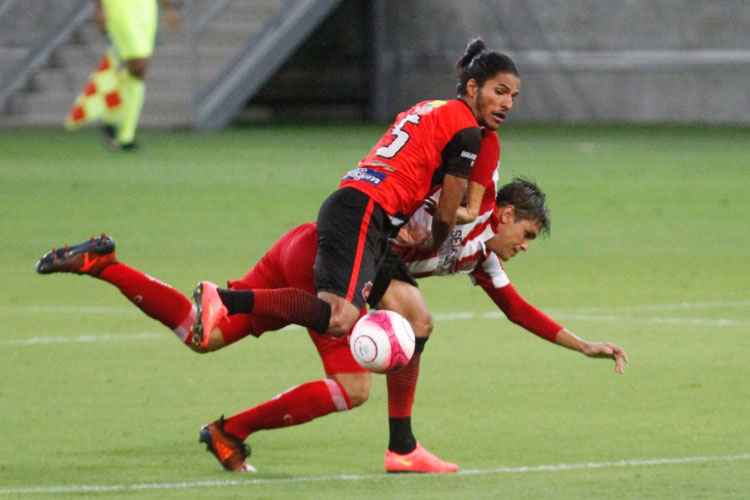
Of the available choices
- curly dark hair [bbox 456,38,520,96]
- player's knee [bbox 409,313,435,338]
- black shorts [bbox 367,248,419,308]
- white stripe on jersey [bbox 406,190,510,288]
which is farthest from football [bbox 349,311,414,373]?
curly dark hair [bbox 456,38,520,96]

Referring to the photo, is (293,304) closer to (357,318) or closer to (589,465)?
(357,318)

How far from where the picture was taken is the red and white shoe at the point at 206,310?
8202mm

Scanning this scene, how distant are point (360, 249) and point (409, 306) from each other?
34 centimetres

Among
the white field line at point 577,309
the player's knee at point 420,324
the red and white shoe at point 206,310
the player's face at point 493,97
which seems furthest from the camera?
the white field line at point 577,309

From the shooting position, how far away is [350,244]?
842 cm

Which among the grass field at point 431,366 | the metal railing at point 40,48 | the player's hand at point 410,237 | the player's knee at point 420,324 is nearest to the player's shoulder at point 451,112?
the player's hand at point 410,237

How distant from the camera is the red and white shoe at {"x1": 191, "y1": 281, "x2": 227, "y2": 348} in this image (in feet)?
26.9

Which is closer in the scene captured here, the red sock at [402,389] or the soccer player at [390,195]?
the soccer player at [390,195]

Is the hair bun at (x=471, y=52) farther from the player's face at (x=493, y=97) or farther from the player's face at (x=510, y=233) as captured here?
the player's face at (x=510, y=233)

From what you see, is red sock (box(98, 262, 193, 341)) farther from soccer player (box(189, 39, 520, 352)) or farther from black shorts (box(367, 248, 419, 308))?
black shorts (box(367, 248, 419, 308))

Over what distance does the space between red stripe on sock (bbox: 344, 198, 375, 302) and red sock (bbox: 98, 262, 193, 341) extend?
85 cm

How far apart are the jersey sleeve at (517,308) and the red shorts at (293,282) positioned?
78 cm

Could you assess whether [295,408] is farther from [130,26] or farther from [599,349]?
[130,26]

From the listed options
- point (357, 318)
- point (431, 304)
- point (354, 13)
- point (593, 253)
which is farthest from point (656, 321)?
point (354, 13)
